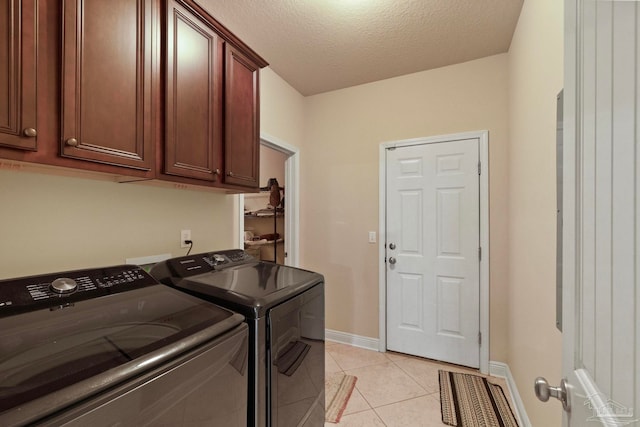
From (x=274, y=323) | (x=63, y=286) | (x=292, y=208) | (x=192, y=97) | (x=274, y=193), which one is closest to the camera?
(x=63, y=286)

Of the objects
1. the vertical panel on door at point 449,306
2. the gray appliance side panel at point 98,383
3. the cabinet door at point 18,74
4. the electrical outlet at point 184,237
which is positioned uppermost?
the cabinet door at point 18,74

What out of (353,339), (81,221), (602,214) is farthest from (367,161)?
(602,214)

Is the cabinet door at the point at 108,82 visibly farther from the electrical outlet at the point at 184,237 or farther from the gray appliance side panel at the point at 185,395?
the gray appliance side panel at the point at 185,395

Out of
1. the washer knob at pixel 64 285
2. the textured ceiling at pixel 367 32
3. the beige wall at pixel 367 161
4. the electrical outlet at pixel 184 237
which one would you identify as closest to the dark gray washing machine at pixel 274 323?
the electrical outlet at pixel 184 237

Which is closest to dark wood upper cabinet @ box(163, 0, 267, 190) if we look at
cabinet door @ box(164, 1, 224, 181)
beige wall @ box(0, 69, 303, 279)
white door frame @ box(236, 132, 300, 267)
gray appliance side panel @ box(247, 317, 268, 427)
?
cabinet door @ box(164, 1, 224, 181)

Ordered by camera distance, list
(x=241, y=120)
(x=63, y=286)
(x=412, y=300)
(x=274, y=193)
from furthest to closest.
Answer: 1. (x=274, y=193)
2. (x=412, y=300)
3. (x=241, y=120)
4. (x=63, y=286)

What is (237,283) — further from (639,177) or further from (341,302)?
(341,302)

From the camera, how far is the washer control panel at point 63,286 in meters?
0.88

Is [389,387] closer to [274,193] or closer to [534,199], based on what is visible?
[534,199]

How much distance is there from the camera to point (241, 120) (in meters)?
1.76

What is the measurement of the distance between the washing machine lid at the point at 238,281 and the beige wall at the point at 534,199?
46.2 inches

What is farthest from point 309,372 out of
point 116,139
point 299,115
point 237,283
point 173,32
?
point 299,115

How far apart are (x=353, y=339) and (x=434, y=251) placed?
1.27 meters

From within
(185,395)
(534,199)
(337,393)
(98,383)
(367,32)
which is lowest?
(337,393)
